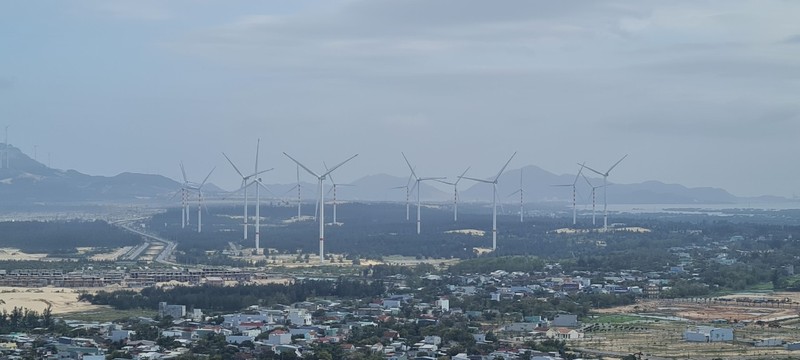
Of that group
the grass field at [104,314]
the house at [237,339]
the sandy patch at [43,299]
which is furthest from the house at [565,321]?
the sandy patch at [43,299]

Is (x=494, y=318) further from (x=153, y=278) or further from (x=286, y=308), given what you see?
(x=153, y=278)

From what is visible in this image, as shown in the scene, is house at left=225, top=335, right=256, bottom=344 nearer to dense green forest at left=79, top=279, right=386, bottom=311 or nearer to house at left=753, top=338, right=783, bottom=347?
dense green forest at left=79, top=279, right=386, bottom=311

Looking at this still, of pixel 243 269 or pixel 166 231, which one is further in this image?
pixel 166 231

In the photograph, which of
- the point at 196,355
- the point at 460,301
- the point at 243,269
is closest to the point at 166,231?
the point at 243,269

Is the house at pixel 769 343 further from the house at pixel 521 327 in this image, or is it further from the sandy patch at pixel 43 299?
the sandy patch at pixel 43 299

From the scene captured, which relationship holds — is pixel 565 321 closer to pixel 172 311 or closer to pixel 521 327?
pixel 521 327

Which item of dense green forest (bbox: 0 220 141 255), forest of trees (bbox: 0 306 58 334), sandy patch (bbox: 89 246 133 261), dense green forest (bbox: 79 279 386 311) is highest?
dense green forest (bbox: 0 220 141 255)

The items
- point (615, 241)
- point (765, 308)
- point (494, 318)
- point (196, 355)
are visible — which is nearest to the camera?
point (196, 355)

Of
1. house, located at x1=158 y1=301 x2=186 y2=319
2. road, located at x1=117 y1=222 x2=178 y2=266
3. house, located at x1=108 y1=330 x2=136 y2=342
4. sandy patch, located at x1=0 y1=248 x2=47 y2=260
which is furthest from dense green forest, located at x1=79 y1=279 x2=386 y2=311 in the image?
sandy patch, located at x1=0 y1=248 x2=47 y2=260
